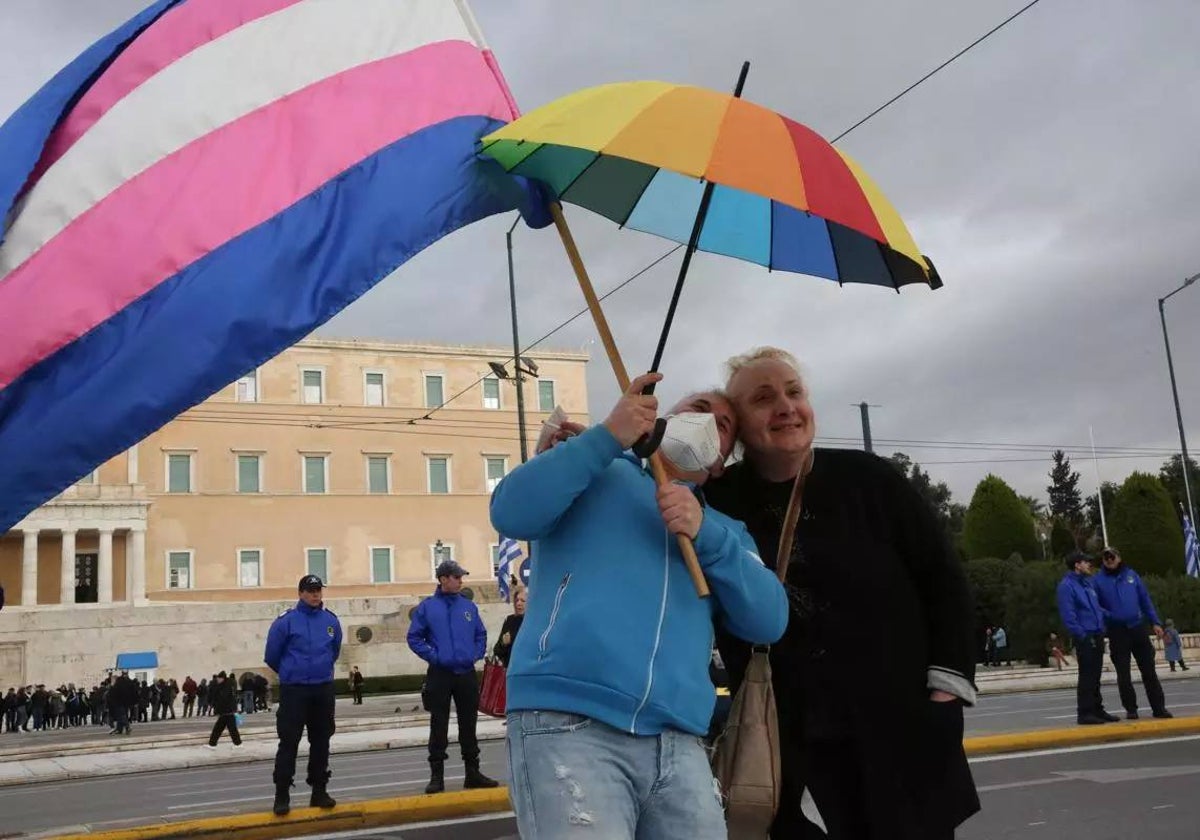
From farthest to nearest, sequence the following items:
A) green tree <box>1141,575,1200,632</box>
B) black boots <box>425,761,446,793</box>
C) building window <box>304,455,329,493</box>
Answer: building window <box>304,455,329,493</box>
green tree <box>1141,575,1200,632</box>
black boots <box>425,761,446,793</box>

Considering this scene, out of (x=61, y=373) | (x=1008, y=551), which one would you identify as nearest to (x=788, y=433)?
(x=61, y=373)

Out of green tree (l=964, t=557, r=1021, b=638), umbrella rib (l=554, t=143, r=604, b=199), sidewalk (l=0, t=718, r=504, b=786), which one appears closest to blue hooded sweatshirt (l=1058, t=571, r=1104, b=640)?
sidewalk (l=0, t=718, r=504, b=786)

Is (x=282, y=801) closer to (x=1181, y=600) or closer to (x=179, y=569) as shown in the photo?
(x=1181, y=600)

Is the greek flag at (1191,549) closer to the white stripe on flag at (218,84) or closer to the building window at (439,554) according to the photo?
the white stripe on flag at (218,84)

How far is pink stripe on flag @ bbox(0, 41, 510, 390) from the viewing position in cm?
348

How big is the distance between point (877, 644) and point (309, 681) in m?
6.97

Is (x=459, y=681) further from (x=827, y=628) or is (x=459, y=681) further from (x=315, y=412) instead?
(x=315, y=412)

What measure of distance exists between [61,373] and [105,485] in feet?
182

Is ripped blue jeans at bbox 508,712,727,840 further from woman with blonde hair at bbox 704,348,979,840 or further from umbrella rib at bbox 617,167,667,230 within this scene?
umbrella rib at bbox 617,167,667,230

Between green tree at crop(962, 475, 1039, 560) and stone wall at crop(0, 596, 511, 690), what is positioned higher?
green tree at crop(962, 475, 1039, 560)

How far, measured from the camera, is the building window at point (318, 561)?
189 feet

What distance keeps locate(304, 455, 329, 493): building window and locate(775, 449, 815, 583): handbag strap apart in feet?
189

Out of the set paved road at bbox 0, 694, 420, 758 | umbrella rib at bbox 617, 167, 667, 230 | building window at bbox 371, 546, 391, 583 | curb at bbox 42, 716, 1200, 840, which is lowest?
paved road at bbox 0, 694, 420, 758

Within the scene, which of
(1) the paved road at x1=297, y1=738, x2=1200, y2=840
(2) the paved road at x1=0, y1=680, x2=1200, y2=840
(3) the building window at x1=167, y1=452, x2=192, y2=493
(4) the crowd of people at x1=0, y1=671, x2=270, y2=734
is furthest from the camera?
(3) the building window at x1=167, y1=452, x2=192, y2=493
